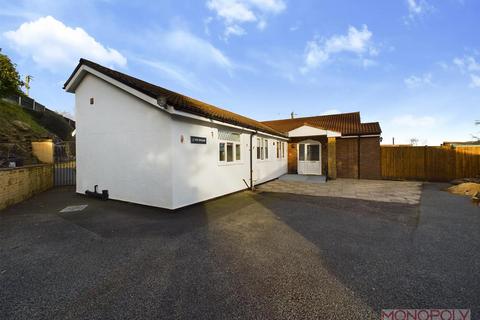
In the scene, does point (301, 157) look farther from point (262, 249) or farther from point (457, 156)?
point (262, 249)

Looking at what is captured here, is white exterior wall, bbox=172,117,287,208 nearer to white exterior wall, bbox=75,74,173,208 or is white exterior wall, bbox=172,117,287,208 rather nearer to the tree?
white exterior wall, bbox=75,74,173,208

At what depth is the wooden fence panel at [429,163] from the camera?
38.2ft

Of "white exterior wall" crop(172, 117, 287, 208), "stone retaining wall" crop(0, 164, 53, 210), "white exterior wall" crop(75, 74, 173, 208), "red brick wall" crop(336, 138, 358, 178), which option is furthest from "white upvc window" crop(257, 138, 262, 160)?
"stone retaining wall" crop(0, 164, 53, 210)

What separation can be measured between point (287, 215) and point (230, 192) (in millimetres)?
3408

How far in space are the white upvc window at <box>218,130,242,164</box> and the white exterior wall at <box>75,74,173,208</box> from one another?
2.53 meters

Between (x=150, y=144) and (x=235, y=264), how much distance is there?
15.8 ft

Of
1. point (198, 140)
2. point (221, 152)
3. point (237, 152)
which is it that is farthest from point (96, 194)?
point (237, 152)

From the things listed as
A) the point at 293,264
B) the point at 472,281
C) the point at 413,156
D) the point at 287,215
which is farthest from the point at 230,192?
the point at 413,156

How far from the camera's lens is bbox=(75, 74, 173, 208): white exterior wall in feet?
20.6

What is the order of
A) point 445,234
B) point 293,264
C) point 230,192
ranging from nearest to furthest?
point 293,264 → point 445,234 → point 230,192

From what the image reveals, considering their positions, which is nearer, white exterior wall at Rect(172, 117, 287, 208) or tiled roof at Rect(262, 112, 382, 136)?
white exterior wall at Rect(172, 117, 287, 208)

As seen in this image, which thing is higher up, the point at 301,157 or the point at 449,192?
the point at 301,157

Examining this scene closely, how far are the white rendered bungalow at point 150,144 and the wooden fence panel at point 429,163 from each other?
400 inches

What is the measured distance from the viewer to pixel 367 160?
13969 mm
